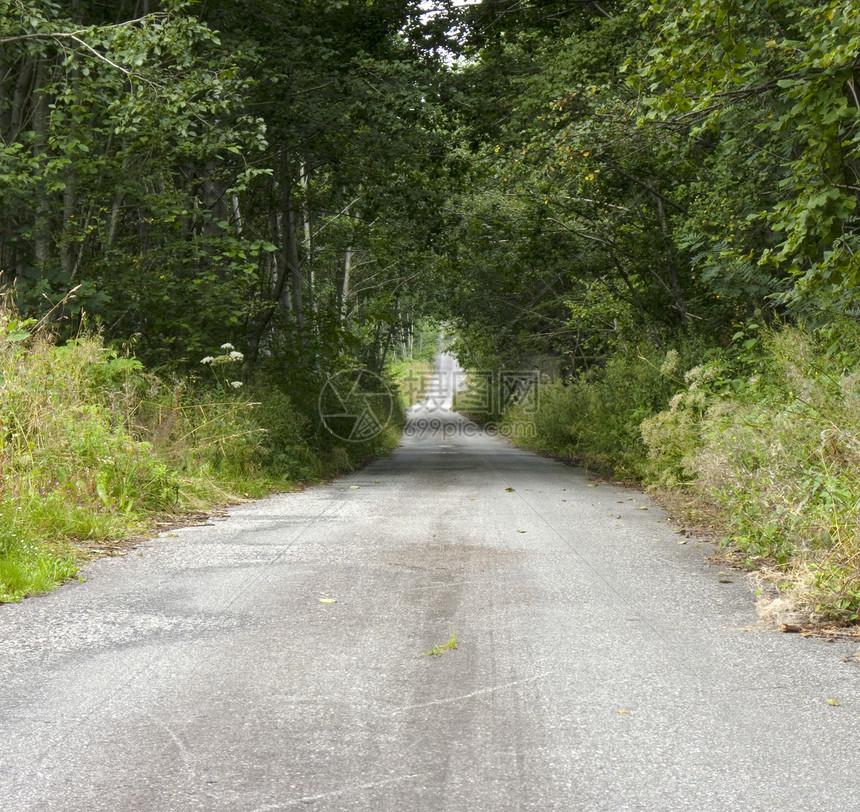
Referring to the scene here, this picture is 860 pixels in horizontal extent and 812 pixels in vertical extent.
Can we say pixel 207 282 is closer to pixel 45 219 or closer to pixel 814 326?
pixel 45 219

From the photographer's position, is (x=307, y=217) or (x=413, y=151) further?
(x=307, y=217)

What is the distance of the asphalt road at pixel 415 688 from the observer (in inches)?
148

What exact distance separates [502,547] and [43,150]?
32.7 feet

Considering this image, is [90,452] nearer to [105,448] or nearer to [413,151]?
[105,448]

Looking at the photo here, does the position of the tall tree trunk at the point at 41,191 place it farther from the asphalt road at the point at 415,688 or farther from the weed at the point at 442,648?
the weed at the point at 442,648

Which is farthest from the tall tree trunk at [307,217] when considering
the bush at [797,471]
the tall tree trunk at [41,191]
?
the bush at [797,471]

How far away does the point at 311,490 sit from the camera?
1555 centimetres

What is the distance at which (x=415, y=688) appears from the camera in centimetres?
498

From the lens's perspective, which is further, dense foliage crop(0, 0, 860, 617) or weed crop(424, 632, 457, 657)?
dense foliage crop(0, 0, 860, 617)

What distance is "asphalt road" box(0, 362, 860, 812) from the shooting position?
3.76 meters

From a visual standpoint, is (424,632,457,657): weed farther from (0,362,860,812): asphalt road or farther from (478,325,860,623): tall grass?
(478,325,860,623): tall grass

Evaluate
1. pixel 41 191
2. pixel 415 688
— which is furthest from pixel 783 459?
pixel 41 191

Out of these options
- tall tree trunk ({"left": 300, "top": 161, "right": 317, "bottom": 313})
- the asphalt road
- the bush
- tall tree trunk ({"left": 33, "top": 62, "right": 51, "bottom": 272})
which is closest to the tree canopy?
tall tree trunk ({"left": 33, "top": 62, "right": 51, "bottom": 272})

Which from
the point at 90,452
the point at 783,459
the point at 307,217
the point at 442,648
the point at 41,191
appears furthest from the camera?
the point at 307,217
